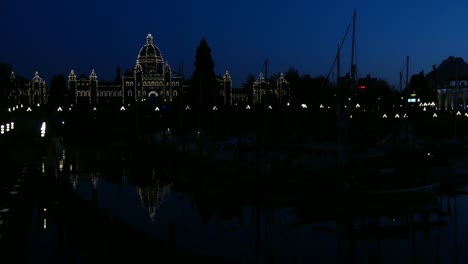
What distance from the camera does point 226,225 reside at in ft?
76.5

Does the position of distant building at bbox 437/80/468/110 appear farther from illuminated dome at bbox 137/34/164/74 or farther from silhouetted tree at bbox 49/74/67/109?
illuminated dome at bbox 137/34/164/74

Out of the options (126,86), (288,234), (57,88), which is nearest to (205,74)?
(288,234)

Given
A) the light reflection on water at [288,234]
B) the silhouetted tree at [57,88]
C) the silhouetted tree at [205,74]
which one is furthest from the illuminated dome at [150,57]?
the light reflection on water at [288,234]

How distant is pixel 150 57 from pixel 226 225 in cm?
15823

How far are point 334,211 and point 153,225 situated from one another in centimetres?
703

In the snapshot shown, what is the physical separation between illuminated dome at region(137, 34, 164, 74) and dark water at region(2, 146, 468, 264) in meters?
145

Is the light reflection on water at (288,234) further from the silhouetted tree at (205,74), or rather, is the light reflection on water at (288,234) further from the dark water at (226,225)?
the silhouetted tree at (205,74)

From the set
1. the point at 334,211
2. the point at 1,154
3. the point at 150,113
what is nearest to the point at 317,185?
the point at 334,211

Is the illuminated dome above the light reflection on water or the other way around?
above

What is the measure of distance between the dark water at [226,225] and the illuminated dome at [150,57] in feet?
477

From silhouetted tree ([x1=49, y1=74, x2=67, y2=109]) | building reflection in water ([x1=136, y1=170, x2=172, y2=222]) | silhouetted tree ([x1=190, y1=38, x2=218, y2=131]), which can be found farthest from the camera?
silhouetted tree ([x1=49, y1=74, x2=67, y2=109])

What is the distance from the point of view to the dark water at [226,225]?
17.4m

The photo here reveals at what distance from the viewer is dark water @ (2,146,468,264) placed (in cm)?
1739

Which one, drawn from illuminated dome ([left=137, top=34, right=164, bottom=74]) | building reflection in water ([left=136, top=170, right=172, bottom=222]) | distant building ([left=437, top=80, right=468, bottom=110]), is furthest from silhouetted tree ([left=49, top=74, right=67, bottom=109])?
building reflection in water ([left=136, top=170, right=172, bottom=222])
